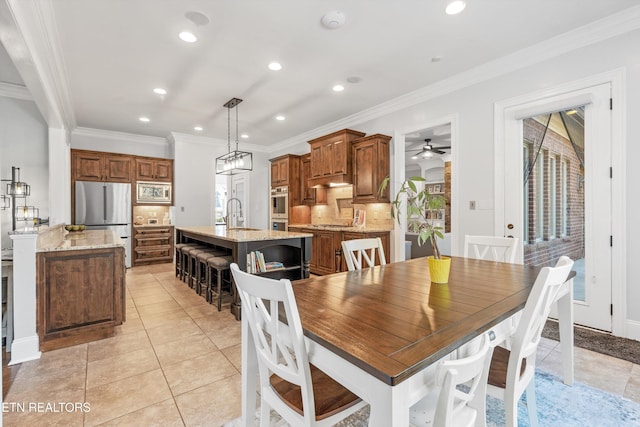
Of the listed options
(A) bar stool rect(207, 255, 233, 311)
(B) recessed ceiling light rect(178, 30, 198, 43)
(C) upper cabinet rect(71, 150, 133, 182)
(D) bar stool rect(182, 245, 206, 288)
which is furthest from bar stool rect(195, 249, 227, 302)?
(C) upper cabinet rect(71, 150, 133, 182)

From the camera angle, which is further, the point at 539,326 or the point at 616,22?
the point at 616,22

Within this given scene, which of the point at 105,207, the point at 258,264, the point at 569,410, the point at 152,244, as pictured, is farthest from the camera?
the point at 152,244

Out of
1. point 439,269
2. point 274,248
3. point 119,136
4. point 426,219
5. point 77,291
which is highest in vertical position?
point 119,136

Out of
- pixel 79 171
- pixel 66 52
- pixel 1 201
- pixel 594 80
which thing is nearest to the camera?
pixel 594 80

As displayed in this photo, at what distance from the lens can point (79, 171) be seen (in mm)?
5648

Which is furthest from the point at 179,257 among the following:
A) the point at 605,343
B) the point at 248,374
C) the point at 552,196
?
the point at 605,343

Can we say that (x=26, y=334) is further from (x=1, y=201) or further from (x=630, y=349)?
(x=630, y=349)

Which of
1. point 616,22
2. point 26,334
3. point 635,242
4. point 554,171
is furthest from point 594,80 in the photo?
point 26,334

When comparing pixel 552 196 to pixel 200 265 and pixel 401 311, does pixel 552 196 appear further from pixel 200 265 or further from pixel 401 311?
pixel 200 265

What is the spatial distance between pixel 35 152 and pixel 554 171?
678cm

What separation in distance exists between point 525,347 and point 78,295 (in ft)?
10.8

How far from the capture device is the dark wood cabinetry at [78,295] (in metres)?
2.48

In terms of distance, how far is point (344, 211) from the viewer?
5781 mm

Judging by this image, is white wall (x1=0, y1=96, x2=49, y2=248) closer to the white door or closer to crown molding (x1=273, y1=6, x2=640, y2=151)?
crown molding (x1=273, y1=6, x2=640, y2=151)
